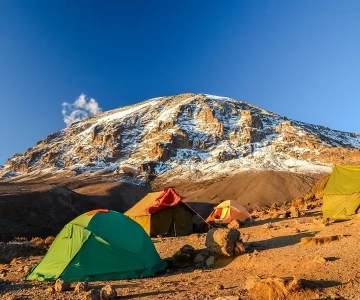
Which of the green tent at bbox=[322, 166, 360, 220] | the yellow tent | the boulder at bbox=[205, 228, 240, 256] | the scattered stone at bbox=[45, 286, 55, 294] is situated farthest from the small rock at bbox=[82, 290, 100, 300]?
the green tent at bbox=[322, 166, 360, 220]

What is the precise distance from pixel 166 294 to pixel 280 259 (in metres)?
3.54

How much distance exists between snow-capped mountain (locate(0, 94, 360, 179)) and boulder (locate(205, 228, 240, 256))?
64.6m

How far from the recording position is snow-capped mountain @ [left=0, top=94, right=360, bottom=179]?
81.3 meters

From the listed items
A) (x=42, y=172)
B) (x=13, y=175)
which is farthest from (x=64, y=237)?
(x=13, y=175)

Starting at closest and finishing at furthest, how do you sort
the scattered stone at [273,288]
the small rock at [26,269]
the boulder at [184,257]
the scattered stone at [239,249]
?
the scattered stone at [273,288]
the scattered stone at [239,249]
the small rock at [26,269]
the boulder at [184,257]

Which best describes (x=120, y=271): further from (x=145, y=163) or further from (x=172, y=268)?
(x=145, y=163)

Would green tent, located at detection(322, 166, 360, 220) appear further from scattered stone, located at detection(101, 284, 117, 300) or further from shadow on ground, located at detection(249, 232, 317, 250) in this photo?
scattered stone, located at detection(101, 284, 117, 300)

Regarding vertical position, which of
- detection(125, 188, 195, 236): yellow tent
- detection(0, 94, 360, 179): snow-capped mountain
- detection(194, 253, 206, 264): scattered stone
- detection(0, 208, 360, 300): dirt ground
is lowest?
detection(0, 208, 360, 300): dirt ground

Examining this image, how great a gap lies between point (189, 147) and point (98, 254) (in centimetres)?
8652

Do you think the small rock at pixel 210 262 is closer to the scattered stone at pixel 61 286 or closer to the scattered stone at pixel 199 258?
the scattered stone at pixel 199 258

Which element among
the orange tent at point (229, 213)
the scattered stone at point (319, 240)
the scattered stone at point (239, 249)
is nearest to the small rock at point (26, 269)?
the scattered stone at point (239, 249)

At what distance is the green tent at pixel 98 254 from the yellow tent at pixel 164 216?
25.1 feet

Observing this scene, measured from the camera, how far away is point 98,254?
32.0 feet

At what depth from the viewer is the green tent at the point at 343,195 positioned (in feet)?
55.3
